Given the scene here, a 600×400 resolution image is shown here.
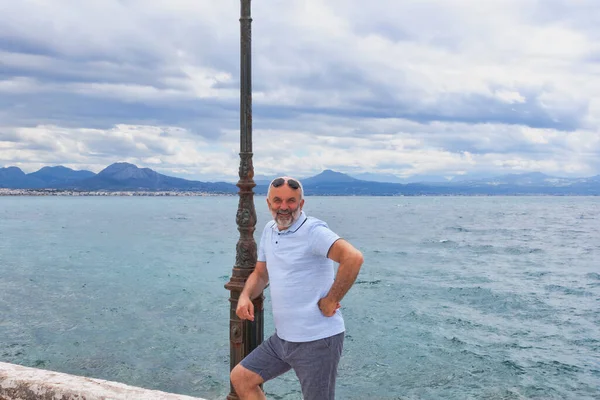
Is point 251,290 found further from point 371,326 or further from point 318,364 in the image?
point 371,326

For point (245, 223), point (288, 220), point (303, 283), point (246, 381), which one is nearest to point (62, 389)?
point (246, 381)

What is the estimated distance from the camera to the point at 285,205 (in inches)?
168

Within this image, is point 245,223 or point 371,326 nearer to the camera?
point 245,223

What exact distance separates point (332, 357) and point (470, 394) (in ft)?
32.9

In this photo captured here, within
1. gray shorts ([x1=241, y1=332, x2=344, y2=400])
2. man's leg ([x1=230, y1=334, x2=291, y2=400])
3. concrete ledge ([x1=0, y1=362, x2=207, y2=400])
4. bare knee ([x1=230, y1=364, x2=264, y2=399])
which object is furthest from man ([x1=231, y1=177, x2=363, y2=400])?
concrete ledge ([x1=0, y1=362, x2=207, y2=400])

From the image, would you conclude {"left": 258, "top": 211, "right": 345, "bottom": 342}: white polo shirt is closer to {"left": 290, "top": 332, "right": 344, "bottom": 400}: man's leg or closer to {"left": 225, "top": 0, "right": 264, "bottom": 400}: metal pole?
{"left": 290, "top": 332, "right": 344, "bottom": 400}: man's leg

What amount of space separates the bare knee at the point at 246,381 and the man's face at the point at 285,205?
117 centimetres

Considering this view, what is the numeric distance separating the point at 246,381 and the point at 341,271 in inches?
48.4

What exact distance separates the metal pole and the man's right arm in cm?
87

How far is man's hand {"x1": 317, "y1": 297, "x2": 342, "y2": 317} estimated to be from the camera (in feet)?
13.4

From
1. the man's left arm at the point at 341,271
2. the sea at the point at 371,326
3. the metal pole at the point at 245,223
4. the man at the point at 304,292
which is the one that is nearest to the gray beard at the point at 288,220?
the man at the point at 304,292

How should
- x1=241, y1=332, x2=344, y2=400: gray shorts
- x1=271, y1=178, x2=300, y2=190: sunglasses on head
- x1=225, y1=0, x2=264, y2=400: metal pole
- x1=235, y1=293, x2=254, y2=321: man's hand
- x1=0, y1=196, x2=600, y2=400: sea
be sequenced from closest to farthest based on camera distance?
x1=241, y1=332, x2=344, y2=400: gray shorts, x1=271, y1=178, x2=300, y2=190: sunglasses on head, x1=235, y1=293, x2=254, y2=321: man's hand, x1=225, y1=0, x2=264, y2=400: metal pole, x1=0, y1=196, x2=600, y2=400: sea

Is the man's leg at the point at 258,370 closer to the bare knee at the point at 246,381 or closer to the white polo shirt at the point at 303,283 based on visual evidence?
the bare knee at the point at 246,381

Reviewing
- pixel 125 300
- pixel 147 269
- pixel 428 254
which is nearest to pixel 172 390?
pixel 125 300
